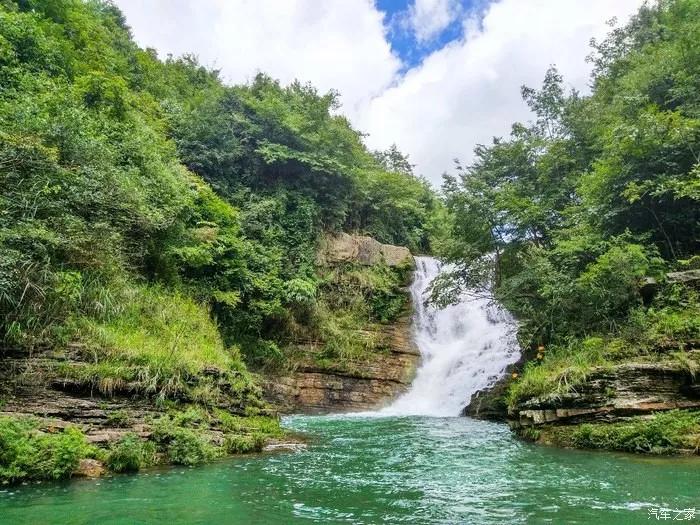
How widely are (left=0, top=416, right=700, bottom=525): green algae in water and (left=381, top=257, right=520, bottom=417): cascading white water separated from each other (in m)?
9.31

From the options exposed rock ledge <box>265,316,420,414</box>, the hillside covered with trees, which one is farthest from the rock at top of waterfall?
exposed rock ledge <box>265,316,420,414</box>

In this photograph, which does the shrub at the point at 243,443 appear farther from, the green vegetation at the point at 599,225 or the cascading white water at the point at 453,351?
the cascading white water at the point at 453,351

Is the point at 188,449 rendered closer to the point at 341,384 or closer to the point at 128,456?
the point at 128,456

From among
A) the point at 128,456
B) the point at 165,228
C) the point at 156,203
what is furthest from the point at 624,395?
the point at 156,203

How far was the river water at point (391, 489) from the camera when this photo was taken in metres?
5.76

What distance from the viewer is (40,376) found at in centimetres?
872

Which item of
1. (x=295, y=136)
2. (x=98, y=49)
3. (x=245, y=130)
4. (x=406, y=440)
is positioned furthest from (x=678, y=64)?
(x=98, y=49)

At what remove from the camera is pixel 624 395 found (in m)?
10.6

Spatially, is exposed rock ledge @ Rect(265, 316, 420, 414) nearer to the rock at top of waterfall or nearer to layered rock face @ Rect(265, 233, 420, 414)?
layered rock face @ Rect(265, 233, 420, 414)

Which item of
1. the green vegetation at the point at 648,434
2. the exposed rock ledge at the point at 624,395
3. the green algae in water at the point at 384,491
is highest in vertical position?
the exposed rock ledge at the point at 624,395

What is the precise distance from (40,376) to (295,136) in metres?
18.7

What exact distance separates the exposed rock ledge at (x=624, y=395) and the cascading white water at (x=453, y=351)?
7511mm

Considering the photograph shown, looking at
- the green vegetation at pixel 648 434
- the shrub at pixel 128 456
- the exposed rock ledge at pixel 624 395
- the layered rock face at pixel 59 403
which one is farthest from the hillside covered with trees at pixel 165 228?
the green vegetation at pixel 648 434

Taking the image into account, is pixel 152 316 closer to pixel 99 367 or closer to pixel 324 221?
pixel 99 367
